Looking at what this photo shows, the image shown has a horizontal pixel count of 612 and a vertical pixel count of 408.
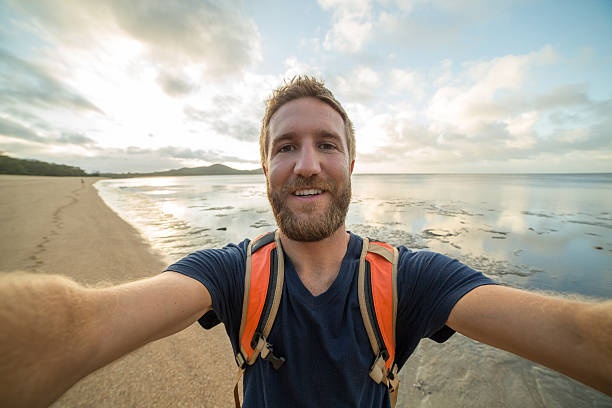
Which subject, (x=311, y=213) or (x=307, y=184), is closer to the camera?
(x=311, y=213)

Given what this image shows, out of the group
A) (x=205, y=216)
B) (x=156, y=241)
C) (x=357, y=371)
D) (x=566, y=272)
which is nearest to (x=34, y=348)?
(x=357, y=371)

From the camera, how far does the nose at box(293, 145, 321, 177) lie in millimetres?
2061

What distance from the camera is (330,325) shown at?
157cm

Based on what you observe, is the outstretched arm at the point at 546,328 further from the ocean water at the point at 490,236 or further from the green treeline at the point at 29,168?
the green treeline at the point at 29,168

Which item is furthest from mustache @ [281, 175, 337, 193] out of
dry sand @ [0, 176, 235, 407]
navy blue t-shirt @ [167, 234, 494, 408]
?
dry sand @ [0, 176, 235, 407]

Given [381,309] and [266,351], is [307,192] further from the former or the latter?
[266,351]

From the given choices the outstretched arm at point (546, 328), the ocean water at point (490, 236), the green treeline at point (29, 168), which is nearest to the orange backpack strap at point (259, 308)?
the outstretched arm at point (546, 328)

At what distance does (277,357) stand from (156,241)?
9296 millimetres

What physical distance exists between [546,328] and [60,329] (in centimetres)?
246

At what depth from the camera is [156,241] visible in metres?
8.59

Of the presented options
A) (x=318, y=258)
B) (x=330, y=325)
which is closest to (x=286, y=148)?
(x=318, y=258)

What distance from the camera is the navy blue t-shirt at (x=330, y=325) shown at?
146cm

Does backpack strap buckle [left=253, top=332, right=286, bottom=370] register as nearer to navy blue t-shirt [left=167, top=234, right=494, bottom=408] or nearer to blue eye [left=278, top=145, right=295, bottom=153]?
navy blue t-shirt [left=167, top=234, right=494, bottom=408]

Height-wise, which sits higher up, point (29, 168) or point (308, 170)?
point (29, 168)
